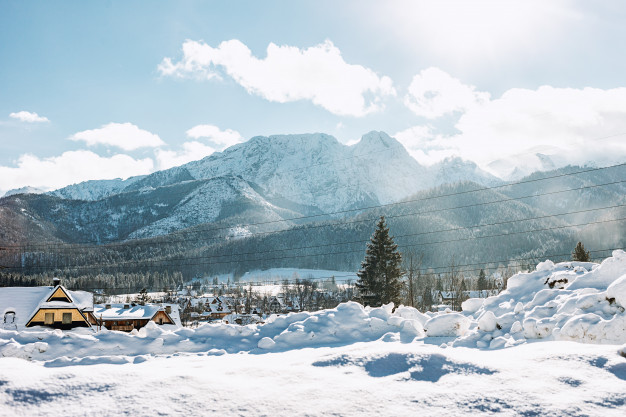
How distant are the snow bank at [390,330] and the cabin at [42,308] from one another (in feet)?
104

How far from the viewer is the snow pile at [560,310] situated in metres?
7.54

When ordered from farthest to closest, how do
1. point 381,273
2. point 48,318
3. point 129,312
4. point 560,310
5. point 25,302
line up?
point 129,312 → point 48,318 → point 25,302 → point 381,273 → point 560,310

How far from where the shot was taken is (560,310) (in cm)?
859

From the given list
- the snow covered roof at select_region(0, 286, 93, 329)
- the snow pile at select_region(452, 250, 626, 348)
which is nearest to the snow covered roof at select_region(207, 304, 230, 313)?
the snow covered roof at select_region(0, 286, 93, 329)

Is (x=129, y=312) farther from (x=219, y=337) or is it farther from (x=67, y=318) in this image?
(x=219, y=337)

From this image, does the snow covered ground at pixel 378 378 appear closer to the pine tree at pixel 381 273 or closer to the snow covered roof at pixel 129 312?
the pine tree at pixel 381 273

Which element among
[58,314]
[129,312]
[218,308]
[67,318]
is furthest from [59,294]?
[218,308]

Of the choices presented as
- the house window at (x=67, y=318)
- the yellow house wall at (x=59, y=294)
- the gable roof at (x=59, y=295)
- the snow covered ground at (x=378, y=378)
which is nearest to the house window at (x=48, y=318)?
the house window at (x=67, y=318)

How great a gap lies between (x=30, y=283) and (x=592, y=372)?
16043 centimetres

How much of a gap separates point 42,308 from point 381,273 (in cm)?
3007

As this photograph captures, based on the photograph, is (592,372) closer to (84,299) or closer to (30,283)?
(84,299)

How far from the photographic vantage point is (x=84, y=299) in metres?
43.3

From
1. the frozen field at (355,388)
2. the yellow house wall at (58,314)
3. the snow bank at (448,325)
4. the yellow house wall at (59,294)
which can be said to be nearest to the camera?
the frozen field at (355,388)

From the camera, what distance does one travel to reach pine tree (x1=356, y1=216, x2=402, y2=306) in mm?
33688
